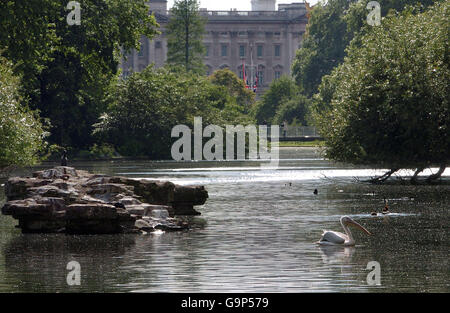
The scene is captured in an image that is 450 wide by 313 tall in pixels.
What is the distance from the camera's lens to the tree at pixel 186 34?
165m

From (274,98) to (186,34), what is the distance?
1898cm

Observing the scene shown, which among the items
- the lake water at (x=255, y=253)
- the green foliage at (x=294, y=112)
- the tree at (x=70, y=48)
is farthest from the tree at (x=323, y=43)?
the lake water at (x=255, y=253)

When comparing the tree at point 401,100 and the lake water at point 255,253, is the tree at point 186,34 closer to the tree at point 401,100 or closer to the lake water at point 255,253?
the tree at point 401,100

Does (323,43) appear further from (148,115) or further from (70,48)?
(70,48)

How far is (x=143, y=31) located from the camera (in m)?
67.1

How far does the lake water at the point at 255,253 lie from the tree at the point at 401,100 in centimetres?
905

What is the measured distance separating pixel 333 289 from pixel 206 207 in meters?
22.3

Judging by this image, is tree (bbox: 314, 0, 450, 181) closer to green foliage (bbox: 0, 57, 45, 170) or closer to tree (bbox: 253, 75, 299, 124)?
green foliage (bbox: 0, 57, 45, 170)

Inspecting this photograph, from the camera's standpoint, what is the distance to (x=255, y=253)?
86.8ft

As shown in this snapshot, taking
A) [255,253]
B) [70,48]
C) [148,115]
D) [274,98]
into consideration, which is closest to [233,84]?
[274,98]

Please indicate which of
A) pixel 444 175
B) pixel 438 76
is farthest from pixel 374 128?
pixel 444 175

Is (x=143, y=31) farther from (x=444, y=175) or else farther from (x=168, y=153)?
(x=168, y=153)

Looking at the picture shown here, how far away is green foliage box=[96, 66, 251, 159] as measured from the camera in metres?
99.8
